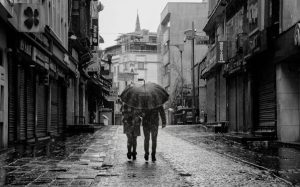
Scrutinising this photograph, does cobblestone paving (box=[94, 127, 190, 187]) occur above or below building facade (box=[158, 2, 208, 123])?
below

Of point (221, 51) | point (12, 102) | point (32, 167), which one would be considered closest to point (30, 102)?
point (12, 102)

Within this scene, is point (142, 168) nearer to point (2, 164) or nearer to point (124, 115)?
point (124, 115)

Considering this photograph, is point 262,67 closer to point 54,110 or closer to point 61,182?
point 54,110

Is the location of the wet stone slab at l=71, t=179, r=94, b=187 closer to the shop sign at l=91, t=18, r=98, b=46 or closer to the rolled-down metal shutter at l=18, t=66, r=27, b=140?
the rolled-down metal shutter at l=18, t=66, r=27, b=140

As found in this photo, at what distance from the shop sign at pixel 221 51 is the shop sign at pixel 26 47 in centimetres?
1665

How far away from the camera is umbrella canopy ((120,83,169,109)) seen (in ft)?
42.8

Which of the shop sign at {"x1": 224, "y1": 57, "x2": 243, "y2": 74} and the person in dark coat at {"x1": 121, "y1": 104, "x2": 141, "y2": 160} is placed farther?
the shop sign at {"x1": 224, "y1": 57, "x2": 243, "y2": 74}

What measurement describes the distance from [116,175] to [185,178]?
→ 1260 mm

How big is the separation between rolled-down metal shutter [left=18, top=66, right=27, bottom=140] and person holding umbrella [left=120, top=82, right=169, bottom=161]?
8.06 m

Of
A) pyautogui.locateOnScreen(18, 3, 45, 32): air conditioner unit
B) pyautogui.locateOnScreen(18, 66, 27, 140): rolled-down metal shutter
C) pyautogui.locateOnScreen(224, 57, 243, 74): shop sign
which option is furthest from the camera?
pyautogui.locateOnScreen(224, 57, 243, 74): shop sign

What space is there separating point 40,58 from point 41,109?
3.41 m

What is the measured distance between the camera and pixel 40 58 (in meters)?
22.9

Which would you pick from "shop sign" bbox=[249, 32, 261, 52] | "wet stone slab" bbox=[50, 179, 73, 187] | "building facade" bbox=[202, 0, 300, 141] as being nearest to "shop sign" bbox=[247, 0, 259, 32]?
"building facade" bbox=[202, 0, 300, 141]

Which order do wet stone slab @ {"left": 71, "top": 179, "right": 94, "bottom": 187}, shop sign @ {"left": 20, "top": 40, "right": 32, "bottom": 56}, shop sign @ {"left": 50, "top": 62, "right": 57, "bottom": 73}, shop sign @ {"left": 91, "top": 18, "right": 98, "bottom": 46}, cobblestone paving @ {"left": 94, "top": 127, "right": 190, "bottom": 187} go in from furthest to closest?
shop sign @ {"left": 91, "top": 18, "right": 98, "bottom": 46} < shop sign @ {"left": 50, "top": 62, "right": 57, "bottom": 73} < shop sign @ {"left": 20, "top": 40, "right": 32, "bottom": 56} < cobblestone paving @ {"left": 94, "top": 127, "right": 190, "bottom": 187} < wet stone slab @ {"left": 71, "top": 179, "right": 94, "bottom": 187}
